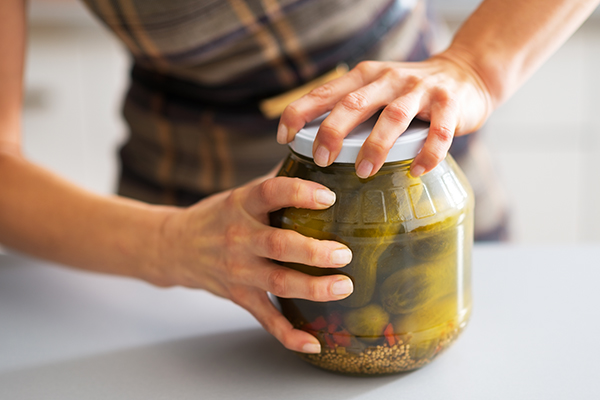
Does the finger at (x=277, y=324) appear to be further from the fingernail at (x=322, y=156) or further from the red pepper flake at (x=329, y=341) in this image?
the fingernail at (x=322, y=156)

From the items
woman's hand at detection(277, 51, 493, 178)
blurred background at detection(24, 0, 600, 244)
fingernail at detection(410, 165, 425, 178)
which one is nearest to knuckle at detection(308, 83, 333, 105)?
woman's hand at detection(277, 51, 493, 178)

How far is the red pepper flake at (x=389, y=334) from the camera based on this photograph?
1.69 ft

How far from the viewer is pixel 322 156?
0.48m

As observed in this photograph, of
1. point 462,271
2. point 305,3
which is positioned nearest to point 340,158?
point 462,271

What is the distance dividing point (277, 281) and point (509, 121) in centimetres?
188

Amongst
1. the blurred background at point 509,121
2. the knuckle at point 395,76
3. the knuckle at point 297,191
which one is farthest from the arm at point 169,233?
the blurred background at point 509,121

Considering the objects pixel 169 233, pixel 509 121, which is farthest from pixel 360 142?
pixel 509 121

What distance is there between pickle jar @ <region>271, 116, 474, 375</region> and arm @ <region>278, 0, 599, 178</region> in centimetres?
1

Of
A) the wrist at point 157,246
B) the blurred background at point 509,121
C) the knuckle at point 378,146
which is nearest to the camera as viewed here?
the knuckle at point 378,146

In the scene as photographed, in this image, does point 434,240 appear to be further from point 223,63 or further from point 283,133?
point 223,63

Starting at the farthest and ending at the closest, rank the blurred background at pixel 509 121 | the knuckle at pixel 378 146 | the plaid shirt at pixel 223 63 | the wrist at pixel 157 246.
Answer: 1. the blurred background at pixel 509 121
2. the plaid shirt at pixel 223 63
3. the wrist at pixel 157 246
4. the knuckle at pixel 378 146

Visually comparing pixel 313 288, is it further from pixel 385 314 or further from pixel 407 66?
pixel 407 66

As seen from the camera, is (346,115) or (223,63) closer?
(346,115)

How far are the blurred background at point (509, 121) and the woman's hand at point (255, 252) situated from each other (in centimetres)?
162
